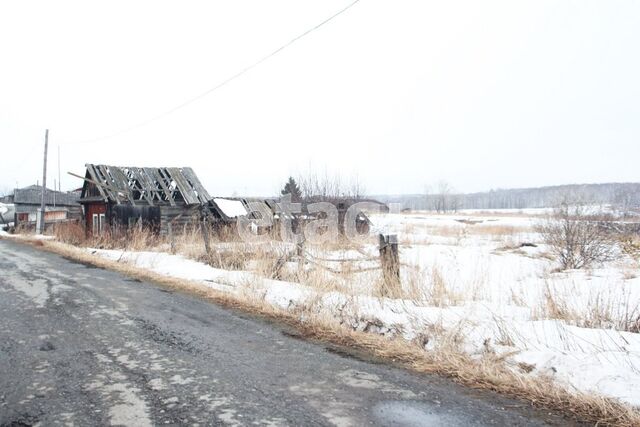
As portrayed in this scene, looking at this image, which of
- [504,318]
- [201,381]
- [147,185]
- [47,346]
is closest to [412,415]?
[201,381]

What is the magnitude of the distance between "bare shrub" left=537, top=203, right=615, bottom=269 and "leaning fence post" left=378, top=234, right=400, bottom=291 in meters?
8.05

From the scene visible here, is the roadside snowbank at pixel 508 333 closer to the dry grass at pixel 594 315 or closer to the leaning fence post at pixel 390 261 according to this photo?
the dry grass at pixel 594 315

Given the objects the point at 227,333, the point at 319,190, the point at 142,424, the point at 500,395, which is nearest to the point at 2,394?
the point at 142,424

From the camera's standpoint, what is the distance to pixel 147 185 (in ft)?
83.3

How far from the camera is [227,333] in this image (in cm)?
523

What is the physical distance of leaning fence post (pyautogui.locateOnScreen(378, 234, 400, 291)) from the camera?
21.9 ft

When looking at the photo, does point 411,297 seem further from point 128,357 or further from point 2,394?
point 2,394

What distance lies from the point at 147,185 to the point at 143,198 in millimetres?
967

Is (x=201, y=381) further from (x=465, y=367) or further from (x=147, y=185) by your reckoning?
(x=147, y=185)

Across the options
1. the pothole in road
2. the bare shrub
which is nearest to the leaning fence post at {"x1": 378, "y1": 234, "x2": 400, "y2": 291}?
the pothole in road

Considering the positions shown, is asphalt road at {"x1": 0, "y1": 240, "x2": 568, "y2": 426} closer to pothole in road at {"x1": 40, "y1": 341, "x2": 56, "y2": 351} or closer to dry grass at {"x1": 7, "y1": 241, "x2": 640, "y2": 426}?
pothole in road at {"x1": 40, "y1": 341, "x2": 56, "y2": 351}

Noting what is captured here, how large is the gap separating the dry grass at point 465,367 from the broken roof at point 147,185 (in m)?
20.2

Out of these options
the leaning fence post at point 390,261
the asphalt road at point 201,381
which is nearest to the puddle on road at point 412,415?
the asphalt road at point 201,381

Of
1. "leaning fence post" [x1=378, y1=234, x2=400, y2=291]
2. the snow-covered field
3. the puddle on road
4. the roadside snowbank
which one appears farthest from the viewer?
"leaning fence post" [x1=378, y1=234, x2=400, y2=291]
